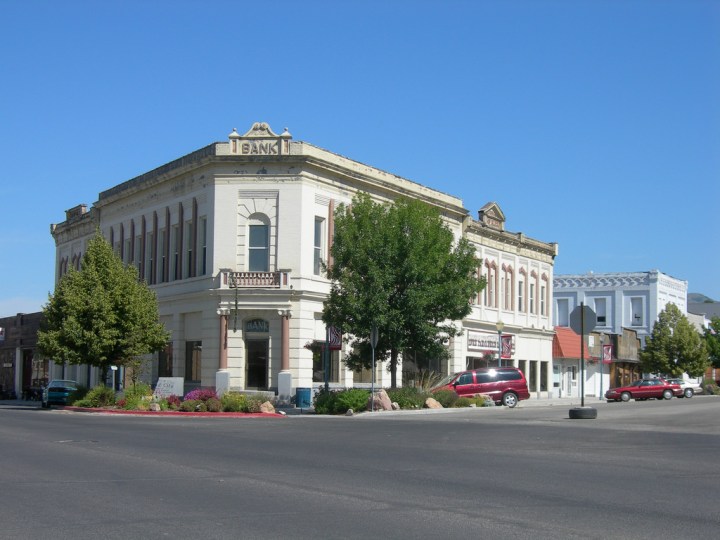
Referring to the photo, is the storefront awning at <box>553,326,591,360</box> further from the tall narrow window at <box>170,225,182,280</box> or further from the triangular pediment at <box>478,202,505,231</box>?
the tall narrow window at <box>170,225,182,280</box>

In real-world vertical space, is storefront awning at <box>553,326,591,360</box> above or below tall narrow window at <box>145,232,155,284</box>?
below

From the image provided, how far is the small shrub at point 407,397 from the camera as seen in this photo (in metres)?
32.8

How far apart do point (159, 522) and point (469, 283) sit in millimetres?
26909

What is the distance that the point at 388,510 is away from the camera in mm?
9516

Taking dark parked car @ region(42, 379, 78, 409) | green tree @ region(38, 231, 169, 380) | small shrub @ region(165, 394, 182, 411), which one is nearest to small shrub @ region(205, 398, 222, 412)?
small shrub @ region(165, 394, 182, 411)

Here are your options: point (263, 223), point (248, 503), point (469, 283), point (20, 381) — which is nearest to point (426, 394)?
point (469, 283)

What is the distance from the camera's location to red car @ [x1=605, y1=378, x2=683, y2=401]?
54312mm

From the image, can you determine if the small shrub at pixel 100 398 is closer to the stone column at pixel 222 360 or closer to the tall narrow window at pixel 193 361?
the stone column at pixel 222 360

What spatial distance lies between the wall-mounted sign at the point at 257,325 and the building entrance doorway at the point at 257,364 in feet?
1.53

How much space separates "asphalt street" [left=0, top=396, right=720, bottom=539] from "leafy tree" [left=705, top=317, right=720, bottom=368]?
68315mm

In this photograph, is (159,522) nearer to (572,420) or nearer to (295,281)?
(572,420)

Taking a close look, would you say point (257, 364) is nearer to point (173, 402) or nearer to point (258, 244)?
point (258, 244)

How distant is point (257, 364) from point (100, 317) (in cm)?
743

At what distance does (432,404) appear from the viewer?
3391cm
